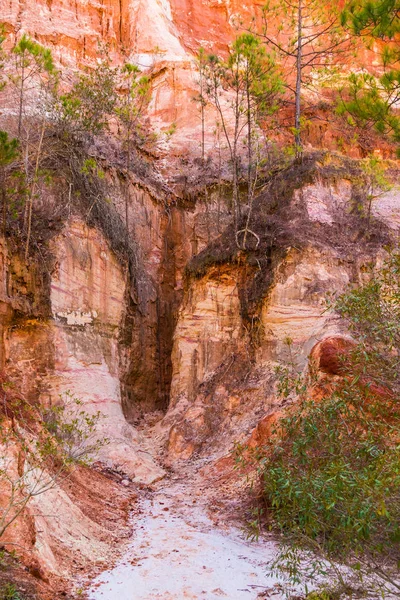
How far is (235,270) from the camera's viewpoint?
56.6 feet

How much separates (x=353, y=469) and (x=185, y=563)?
3.99 meters

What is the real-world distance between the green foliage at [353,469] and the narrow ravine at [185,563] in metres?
1.38

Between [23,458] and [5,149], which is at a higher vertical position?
[5,149]

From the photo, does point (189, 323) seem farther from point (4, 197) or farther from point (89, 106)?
point (89, 106)

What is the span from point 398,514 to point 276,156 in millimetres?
17184

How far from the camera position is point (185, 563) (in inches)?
355

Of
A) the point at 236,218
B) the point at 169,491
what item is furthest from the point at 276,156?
the point at 169,491

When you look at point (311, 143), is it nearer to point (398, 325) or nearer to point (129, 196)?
point (129, 196)

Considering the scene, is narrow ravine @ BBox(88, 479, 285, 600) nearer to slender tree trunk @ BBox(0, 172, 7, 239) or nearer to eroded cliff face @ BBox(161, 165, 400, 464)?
eroded cliff face @ BBox(161, 165, 400, 464)

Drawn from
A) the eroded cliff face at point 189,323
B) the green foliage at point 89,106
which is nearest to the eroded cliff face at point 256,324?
the eroded cliff face at point 189,323

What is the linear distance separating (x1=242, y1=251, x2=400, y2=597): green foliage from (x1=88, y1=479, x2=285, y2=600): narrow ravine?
1.38 meters

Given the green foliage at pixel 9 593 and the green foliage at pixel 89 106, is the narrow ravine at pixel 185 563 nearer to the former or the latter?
the green foliage at pixel 9 593

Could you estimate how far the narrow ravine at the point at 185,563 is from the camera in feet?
25.9

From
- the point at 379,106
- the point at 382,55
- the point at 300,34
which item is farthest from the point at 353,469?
the point at 300,34
